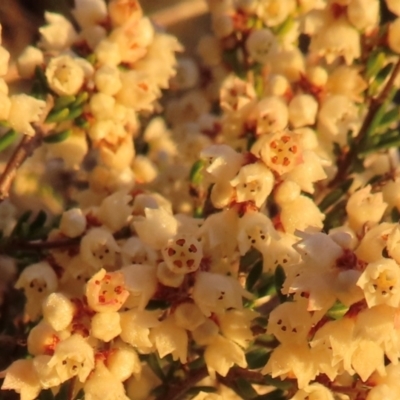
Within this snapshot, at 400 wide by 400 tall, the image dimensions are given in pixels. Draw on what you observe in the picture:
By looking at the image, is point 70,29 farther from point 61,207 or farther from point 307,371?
point 307,371

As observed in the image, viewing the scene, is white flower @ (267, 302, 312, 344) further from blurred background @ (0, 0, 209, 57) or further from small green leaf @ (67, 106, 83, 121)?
blurred background @ (0, 0, 209, 57)

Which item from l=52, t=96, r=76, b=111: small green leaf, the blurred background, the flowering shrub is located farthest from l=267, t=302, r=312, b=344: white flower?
the blurred background

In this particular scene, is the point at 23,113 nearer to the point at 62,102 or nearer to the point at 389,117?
the point at 62,102

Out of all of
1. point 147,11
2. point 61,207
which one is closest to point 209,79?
point 61,207

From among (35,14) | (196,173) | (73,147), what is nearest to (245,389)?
(196,173)

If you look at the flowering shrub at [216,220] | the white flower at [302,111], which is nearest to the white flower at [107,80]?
the flowering shrub at [216,220]
